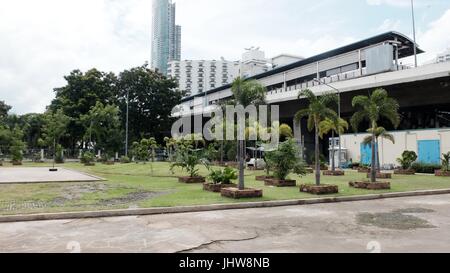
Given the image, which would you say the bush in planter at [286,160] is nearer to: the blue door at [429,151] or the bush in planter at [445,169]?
the bush in planter at [445,169]

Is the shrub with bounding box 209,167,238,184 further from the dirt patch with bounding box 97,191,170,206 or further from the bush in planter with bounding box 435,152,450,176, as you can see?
the bush in planter with bounding box 435,152,450,176

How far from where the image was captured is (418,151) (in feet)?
120

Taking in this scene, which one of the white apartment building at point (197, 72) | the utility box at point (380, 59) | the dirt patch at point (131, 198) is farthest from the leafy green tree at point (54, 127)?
the white apartment building at point (197, 72)

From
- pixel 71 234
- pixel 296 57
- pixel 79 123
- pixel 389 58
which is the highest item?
pixel 296 57

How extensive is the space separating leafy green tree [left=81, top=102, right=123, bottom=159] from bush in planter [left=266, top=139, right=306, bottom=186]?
120 ft

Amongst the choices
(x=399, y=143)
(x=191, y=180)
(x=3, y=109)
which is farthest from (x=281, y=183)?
(x=3, y=109)

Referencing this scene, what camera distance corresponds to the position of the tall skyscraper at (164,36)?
113 metres

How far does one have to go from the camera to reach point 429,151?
117ft

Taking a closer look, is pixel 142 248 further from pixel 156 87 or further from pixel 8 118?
pixel 8 118

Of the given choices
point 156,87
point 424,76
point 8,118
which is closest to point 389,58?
point 424,76

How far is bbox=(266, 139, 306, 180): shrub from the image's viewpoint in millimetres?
17031

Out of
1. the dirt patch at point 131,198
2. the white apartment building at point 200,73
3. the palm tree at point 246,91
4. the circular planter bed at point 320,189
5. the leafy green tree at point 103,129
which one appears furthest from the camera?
the white apartment building at point 200,73
